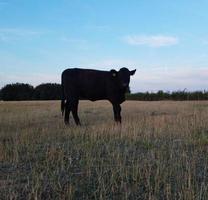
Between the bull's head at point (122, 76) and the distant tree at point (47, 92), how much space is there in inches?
1684

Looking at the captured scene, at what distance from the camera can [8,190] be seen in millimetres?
5973

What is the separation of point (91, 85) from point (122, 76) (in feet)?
3.84

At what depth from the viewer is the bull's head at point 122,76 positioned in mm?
15782

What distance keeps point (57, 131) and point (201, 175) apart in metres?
6.15

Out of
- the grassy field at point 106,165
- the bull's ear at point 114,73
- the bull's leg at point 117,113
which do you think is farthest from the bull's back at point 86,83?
the grassy field at point 106,165


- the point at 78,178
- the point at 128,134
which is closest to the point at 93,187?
the point at 78,178

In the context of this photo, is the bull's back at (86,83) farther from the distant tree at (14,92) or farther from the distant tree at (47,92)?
the distant tree at (14,92)

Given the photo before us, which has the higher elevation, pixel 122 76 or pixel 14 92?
pixel 14 92

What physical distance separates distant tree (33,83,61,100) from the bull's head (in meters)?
42.8

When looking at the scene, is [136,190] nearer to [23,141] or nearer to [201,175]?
[201,175]

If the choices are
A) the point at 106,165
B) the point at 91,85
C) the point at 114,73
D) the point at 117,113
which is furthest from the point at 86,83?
the point at 106,165

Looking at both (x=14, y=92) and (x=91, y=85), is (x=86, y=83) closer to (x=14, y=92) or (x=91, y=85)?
(x=91, y=85)

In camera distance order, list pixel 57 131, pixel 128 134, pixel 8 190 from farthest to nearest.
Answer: pixel 57 131, pixel 128 134, pixel 8 190

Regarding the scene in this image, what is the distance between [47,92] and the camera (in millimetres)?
59094
